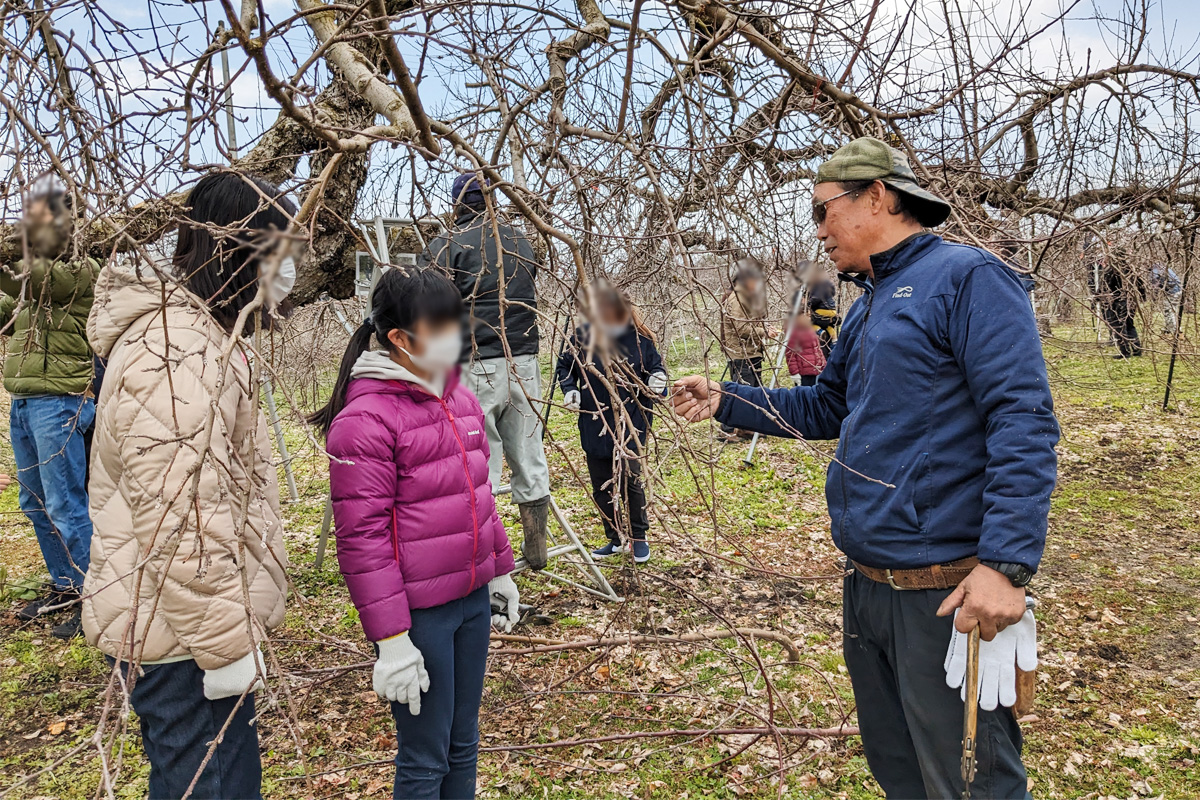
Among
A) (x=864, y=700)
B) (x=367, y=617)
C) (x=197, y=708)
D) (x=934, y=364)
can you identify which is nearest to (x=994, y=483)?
(x=934, y=364)

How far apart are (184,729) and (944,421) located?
1.81 metres

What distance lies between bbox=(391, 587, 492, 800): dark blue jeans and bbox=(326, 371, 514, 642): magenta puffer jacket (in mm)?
69

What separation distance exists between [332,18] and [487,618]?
2.31 metres

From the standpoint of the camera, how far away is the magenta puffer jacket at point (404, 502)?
1.77 meters

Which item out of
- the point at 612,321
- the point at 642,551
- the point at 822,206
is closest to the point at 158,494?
the point at 612,321

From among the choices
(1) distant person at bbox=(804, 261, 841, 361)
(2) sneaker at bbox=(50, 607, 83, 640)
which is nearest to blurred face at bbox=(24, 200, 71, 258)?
(1) distant person at bbox=(804, 261, 841, 361)

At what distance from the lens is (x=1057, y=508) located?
5742 millimetres

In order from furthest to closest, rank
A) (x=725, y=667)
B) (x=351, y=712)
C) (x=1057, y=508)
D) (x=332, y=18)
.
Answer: (x=1057, y=508), (x=725, y=667), (x=351, y=712), (x=332, y=18)

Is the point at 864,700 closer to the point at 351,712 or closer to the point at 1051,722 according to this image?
the point at 1051,722

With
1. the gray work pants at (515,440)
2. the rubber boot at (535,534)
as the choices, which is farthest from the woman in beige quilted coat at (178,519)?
the rubber boot at (535,534)

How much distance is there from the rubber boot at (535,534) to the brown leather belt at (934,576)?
2.55 metres

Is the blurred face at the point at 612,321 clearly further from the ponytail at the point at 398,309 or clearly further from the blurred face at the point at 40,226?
the blurred face at the point at 40,226

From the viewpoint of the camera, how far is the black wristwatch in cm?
154

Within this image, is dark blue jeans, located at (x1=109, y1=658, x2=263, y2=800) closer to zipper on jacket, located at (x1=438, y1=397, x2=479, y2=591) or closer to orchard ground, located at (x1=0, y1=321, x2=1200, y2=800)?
orchard ground, located at (x1=0, y1=321, x2=1200, y2=800)
